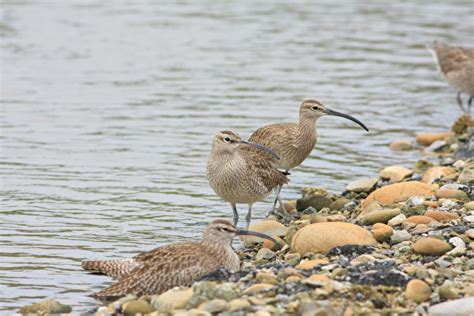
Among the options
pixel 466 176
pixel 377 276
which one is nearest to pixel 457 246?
pixel 377 276

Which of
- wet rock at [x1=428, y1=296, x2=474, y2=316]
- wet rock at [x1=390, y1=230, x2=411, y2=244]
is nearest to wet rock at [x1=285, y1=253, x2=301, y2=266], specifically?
wet rock at [x1=390, y1=230, x2=411, y2=244]

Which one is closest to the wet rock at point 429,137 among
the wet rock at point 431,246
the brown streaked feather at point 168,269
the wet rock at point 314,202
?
the wet rock at point 314,202

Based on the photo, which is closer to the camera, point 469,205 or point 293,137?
point 469,205

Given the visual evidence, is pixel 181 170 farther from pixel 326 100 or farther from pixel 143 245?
pixel 326 100

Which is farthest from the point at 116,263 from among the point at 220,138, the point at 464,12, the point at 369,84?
the point at 464,12

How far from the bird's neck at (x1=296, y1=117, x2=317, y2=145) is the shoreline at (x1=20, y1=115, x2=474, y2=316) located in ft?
2.22

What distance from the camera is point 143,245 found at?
12.0m

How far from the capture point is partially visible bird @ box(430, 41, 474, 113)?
20.1 meters

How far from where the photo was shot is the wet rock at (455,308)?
8328mm

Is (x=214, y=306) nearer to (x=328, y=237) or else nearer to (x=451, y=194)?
(x=328, y=237)

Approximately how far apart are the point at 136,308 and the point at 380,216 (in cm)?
365

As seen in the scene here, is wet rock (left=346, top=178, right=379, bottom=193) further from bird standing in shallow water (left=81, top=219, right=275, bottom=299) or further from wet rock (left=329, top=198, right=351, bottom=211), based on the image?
bird standing in shallow water (left=81, top=219, right=275, bottom=299)

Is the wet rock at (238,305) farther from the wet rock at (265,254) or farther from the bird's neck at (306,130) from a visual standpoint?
the bird's neck at (306,130)

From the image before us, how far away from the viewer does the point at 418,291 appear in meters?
8.69
